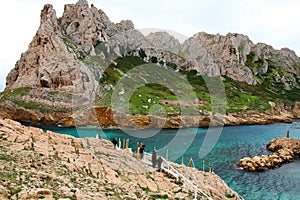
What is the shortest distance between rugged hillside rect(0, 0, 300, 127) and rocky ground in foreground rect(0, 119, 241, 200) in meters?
63.5

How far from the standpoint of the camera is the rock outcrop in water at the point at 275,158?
147 ft

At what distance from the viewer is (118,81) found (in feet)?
396

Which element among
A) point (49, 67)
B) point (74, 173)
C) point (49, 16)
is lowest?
point (74, 173)

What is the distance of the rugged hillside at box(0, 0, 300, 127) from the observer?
90.4 metres

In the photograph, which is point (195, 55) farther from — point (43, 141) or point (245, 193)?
point (43, 141)

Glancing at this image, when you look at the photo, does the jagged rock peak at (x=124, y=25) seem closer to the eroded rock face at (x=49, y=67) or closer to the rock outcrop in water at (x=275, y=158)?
the eroded rock face at (x=49, y=67)

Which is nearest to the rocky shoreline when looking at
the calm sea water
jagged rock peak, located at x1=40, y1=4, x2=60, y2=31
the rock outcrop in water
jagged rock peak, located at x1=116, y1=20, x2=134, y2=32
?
the calm sea water

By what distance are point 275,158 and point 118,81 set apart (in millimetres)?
83247

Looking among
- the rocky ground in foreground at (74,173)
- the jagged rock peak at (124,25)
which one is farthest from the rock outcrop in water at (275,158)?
the jagged rock peak at (124,25)

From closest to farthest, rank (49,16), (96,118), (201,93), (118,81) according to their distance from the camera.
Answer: (96,118) < (49,16) < (118,81) < (201,93)

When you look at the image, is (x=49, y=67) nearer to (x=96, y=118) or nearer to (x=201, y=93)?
(x=96, y=118)

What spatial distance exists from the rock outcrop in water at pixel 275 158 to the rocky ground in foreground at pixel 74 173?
22244mm

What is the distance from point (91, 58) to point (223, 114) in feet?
214

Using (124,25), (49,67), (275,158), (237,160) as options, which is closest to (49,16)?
(49,67)
